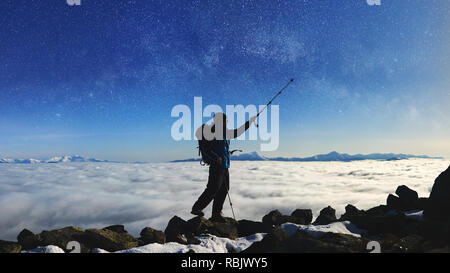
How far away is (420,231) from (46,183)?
393 feet

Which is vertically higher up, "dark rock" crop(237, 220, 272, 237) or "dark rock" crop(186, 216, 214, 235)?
"dark rock" crop(186, 216, 214, 235)

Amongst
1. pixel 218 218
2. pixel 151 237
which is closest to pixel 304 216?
pixel 218 218

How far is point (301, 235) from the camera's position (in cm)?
520

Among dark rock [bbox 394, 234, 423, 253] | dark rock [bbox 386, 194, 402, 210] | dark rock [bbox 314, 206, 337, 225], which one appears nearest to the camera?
dark rock [bbox 394, 234, 423, 253]

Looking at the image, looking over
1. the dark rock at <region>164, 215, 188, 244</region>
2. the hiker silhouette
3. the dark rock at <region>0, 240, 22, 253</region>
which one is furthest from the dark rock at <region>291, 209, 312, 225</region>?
the dark rock at <region>0, 240, 22, 253</region>

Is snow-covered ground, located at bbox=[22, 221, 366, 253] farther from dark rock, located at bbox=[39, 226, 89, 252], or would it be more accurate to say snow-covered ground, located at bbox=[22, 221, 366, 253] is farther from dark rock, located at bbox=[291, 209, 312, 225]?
dark rock, located at bbox=[291, 209, 312, 225]

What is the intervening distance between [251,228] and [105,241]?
370 centimetres

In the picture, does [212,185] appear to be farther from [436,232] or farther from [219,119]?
[436,232]

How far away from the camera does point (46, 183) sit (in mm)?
96438

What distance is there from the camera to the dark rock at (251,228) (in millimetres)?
6652

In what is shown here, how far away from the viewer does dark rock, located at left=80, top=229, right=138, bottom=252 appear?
16.9 ft

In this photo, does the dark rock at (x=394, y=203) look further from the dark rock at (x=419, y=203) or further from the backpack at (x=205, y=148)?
the backpack at (x=205, y=148)

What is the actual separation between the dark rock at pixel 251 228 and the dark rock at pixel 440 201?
4300mm
